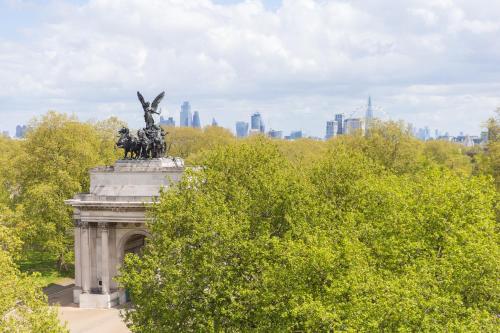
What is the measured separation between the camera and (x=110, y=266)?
155ft

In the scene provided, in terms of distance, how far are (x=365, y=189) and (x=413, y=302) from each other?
15.3 m

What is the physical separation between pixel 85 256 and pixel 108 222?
361cm

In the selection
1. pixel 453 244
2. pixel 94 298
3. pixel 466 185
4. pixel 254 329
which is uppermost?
pixel 466 185

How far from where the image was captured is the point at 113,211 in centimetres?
4606

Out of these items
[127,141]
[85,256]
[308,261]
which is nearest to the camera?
[308,261]

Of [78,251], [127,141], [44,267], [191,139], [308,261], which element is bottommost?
[44,267]

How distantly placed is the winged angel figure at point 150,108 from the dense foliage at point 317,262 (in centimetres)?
1310

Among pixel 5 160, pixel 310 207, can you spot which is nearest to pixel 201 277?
pixel 310 207

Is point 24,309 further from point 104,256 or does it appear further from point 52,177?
point 52,177

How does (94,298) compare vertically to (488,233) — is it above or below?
below

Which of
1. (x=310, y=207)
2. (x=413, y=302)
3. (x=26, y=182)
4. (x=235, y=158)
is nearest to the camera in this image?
(x=413, y=302)

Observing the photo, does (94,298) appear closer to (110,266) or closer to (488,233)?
(110,266)

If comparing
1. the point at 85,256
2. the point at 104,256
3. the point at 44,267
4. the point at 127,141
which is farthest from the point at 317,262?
the point at 44,267

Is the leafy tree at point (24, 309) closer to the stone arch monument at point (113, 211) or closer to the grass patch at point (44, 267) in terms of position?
the stone arch monument at point (113, 211)
